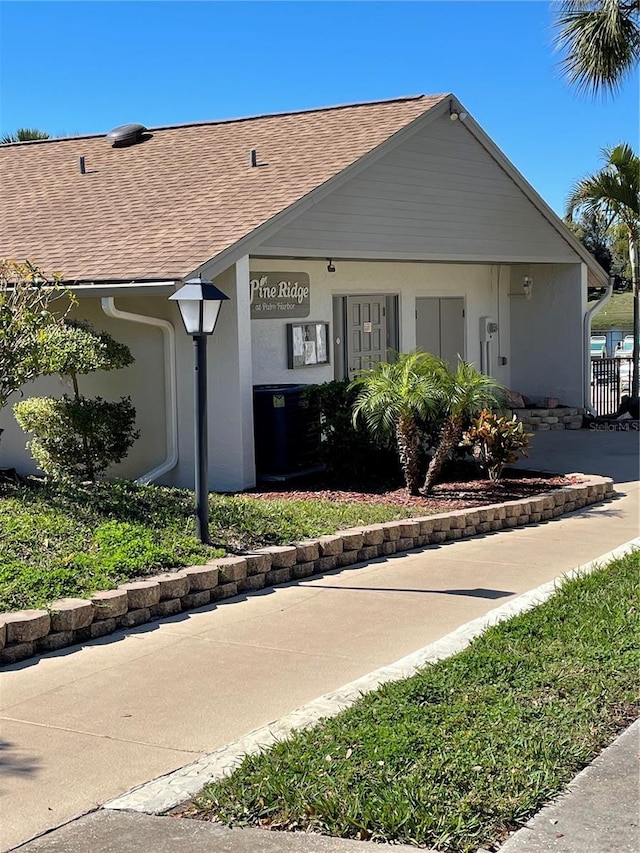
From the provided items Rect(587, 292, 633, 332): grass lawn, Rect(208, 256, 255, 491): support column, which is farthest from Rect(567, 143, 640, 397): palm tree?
Rect(587, 292, 633, 332): grass lawn

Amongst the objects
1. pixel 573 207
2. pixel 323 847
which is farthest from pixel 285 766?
pixel 573 207

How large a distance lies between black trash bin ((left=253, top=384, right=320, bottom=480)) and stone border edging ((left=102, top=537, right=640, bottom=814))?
5.69m

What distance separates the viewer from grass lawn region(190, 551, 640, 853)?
4016 millimetres

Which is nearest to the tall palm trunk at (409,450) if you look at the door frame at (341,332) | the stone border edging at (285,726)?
the door frame at (341,332)

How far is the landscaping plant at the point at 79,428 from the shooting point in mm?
11883

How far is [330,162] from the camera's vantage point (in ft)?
44.4

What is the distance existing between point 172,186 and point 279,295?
2049mm

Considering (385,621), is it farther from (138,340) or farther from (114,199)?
(114,199)

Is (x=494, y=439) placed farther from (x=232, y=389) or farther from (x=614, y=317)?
(x=614, y=317)

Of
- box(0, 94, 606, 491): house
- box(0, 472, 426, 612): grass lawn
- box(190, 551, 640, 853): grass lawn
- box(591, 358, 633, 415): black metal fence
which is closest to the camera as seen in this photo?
box(190, 551, 640, 853): grass lawn

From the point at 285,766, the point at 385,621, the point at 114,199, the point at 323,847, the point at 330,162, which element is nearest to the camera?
the point at 323,847

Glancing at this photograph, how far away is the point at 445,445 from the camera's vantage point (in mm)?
11344

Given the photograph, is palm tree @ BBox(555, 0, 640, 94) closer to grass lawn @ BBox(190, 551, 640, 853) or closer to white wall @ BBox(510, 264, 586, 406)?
white wall @ BBox(510, 264, 586, 406)

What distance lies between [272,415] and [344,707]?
24.7ft
